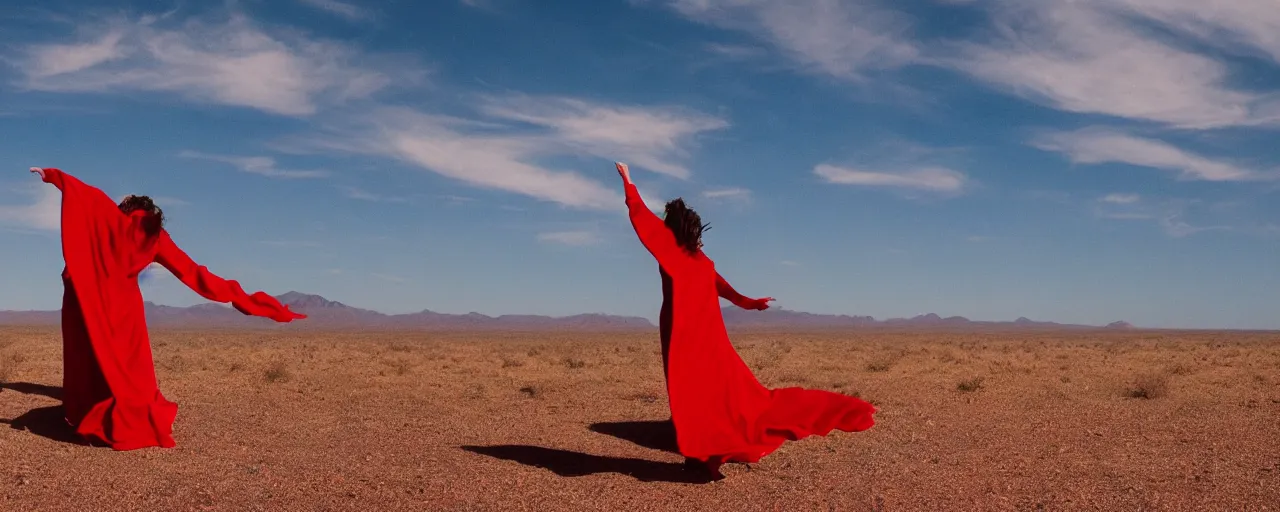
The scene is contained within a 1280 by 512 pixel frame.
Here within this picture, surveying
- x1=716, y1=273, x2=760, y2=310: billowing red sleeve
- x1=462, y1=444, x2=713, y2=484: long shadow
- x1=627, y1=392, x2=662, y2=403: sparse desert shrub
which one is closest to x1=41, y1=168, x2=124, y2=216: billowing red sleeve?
x1=462, y1=444, x2=713, y2=484: long shadow

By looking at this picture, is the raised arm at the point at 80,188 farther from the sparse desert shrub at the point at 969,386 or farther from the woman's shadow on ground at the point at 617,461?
the sparse desert shrub at the point at 969,386

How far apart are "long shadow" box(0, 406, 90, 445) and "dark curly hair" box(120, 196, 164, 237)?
2240 millimetres

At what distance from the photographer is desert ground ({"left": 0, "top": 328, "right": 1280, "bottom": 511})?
873 cm

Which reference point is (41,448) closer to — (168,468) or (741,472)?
(168,468)

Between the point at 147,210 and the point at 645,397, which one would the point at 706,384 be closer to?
the point at 147,210

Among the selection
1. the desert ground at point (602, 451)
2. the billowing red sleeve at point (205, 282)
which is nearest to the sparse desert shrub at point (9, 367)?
the desert ground at point (602, 451)

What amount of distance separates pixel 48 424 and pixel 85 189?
2709 millimetres

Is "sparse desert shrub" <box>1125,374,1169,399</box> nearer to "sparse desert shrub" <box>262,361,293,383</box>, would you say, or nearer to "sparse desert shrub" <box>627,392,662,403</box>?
"sparse desert shrub" <box>627,392,662,403</box>

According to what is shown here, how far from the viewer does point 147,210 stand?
11.0m

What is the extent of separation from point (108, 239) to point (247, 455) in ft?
8.65

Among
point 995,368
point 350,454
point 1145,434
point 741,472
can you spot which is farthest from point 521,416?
point 995,368

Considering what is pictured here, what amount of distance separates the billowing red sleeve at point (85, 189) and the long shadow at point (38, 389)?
13.0ft

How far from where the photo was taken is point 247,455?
10688 millimetres

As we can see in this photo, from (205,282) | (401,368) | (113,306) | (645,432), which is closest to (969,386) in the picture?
(645,432)
